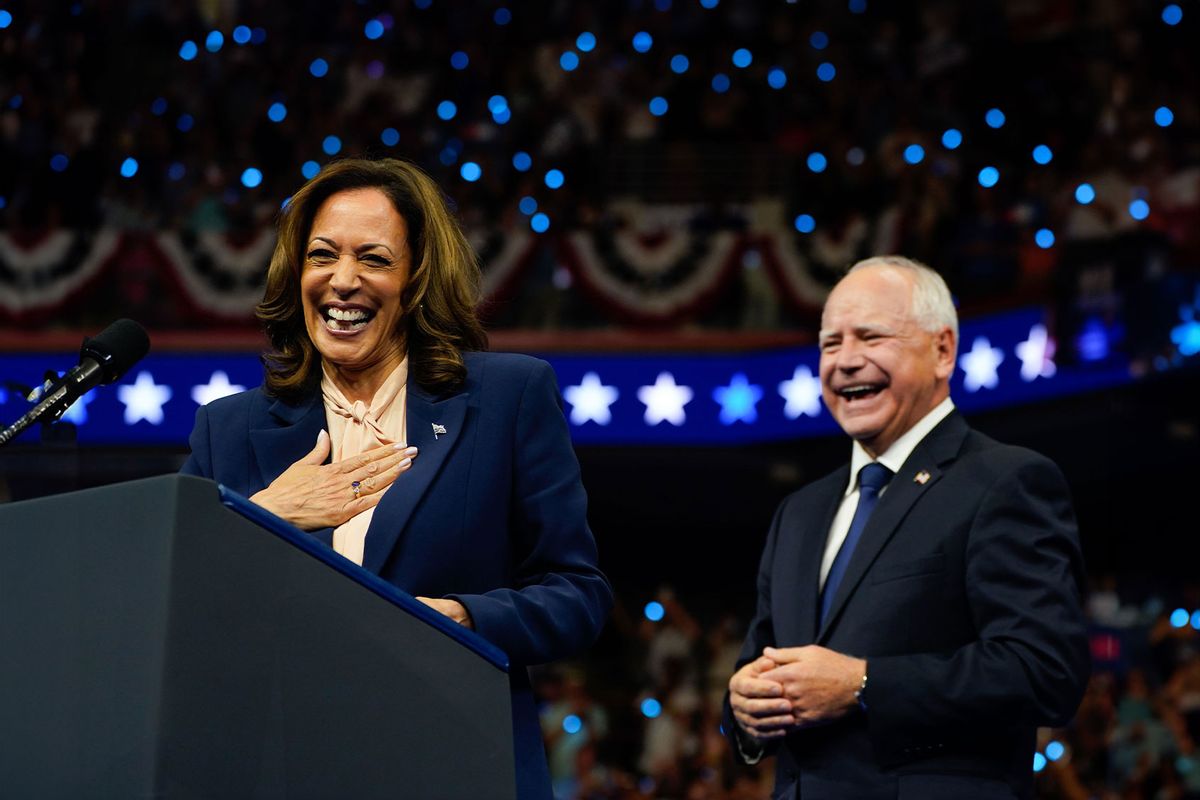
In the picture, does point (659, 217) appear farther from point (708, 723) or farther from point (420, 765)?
point (420, 765)

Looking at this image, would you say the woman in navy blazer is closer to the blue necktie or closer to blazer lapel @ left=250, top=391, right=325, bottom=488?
blazer lapel @ left=250, top=391, right=325, bottom=488

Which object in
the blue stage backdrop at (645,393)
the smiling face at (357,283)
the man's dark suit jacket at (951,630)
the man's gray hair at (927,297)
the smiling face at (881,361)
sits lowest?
the man's dark suit jacket at (951,630)

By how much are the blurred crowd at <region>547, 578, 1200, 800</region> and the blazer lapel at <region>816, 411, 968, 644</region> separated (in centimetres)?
431

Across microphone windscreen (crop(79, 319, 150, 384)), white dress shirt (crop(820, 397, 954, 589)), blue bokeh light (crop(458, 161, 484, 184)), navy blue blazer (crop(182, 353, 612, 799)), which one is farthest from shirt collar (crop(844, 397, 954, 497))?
blue bokeh light (crop(458, 161, 484, 184))

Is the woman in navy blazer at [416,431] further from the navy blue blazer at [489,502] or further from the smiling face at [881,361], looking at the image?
the smiling face at [881,361]

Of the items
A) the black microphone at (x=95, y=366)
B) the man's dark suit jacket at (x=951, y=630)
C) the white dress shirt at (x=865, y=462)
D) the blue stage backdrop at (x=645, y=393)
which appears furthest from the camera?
the blue stage backdrop at (x=645, y=393)

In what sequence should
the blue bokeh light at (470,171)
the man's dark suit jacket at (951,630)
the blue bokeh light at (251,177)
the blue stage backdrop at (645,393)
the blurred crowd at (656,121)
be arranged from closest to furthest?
the man's dark suit jacket at (951,630) < the blurred crowd at (656,121) < the blue stage backdrop at (645,393) < the blue bokeh light at (470,171) < the blue bokeh light at (251,177)

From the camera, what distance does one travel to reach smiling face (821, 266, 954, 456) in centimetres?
267

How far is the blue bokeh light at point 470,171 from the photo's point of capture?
34.0 ft

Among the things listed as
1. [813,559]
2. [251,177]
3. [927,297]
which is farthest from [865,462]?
[251,177]

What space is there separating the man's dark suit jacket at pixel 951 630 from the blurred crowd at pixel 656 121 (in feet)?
19.7

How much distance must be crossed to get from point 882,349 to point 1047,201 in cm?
662

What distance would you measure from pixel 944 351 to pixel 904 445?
0.19 metres

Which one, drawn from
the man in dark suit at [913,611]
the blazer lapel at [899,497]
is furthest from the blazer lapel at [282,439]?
the blazer lapel at [899,497]
